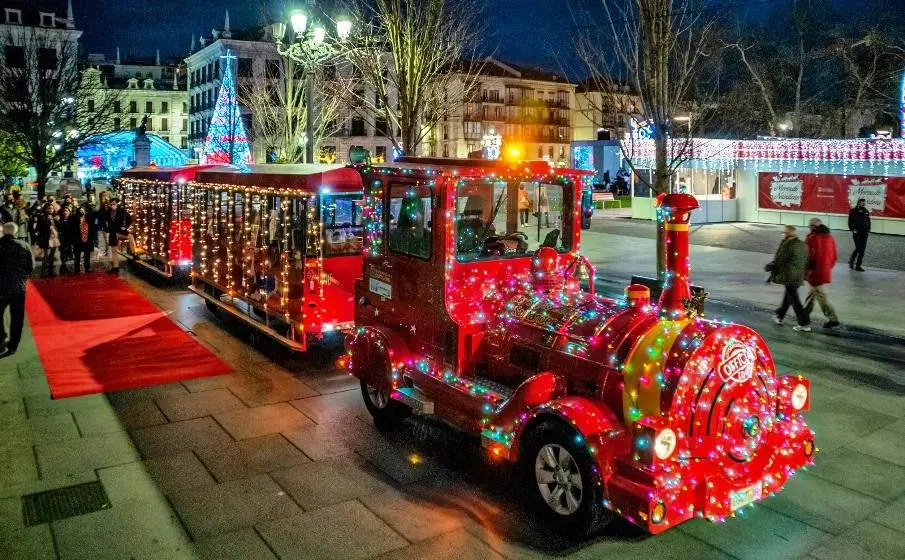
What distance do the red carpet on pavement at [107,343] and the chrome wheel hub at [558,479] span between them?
18.1 feet

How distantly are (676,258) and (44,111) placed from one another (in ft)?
119

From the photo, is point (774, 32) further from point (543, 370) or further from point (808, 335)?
point (543, 370)

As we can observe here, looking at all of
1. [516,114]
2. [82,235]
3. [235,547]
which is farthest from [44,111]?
[516,114]

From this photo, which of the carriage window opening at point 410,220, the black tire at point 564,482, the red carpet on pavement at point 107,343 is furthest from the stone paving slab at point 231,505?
the red carpet on pavement at point 107,343

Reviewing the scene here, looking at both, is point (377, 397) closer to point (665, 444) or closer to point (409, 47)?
point (665, 444)

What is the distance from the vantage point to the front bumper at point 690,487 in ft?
14.1

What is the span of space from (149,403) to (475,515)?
447 centimetres

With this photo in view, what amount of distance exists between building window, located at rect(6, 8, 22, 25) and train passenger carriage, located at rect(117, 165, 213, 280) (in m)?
61.3

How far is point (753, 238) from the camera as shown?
2402cm

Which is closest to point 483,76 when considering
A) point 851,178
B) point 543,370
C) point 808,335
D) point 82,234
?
point 851,178

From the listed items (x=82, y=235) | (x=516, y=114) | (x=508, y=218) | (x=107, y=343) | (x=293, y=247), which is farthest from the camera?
(x=516, y=114)

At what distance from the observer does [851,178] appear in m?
25.8

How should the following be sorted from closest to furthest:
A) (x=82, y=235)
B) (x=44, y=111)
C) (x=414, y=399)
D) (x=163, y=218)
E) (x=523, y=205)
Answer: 1. (x=414, y=399)
2. (x=523, y=205)
3. (x=163, y=218)
4. (x=82, y=235)
5. (x=44, y=111)

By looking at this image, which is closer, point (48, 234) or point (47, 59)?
point (48, 234)
